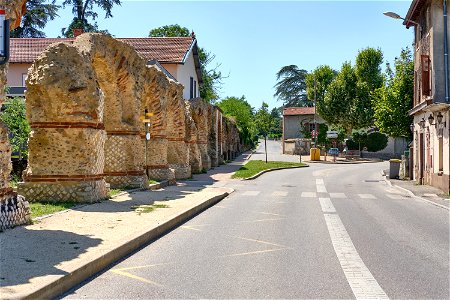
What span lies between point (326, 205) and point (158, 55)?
27184mm

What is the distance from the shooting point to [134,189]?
19297 millimetres

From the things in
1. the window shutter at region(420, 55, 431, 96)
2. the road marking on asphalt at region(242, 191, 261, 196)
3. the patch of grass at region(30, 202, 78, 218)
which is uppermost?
the window shutter at region(420, 55, 431, 96)

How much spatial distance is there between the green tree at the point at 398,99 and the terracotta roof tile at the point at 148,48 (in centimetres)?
1483

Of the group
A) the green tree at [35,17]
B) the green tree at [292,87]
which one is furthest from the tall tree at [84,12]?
the green tree at [292,87]

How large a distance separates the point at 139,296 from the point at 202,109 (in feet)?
105

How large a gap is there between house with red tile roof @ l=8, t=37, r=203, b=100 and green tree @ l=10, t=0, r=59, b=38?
7.44 meters

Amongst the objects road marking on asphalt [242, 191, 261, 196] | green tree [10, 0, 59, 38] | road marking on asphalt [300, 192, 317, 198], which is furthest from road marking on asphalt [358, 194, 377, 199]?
green tree [10, 0, 59, 38]

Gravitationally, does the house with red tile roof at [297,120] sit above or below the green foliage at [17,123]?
above

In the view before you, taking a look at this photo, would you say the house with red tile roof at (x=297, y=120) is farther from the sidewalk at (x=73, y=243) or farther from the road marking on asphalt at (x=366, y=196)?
Result: the sidewalk at (x=73, y=243)

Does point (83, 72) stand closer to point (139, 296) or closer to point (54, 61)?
point (54, 61)

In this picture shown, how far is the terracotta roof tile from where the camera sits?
4072 centimetres

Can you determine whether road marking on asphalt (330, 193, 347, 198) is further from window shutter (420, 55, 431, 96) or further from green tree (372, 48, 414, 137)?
green tree (372, 48, 414, 137)

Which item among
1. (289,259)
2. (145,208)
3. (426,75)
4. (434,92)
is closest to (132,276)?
(289,259)

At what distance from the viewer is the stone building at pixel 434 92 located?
79.6ft
